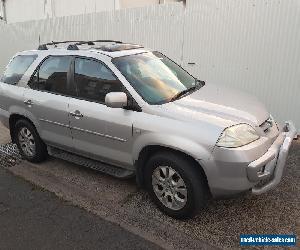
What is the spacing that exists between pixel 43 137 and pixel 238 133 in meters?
2.88

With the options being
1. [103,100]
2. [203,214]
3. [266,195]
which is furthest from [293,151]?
[103,100]

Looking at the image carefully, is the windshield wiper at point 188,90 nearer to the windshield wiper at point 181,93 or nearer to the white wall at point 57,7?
the windshield wiper at point 181,93

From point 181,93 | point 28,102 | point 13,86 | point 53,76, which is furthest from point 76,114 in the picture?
point 13,86

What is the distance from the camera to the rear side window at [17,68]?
5.18m

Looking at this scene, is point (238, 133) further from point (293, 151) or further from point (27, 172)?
point (27, 172)

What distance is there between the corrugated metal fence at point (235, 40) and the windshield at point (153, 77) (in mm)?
2303

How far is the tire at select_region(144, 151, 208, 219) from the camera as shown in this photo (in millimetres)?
3514

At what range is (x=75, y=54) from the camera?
15.0 feet

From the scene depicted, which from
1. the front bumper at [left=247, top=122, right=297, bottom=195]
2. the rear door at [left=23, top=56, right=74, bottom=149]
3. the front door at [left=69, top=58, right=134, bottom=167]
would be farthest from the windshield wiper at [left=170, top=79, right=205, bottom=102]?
the rear door at [left=23, top=56, right=74, bottom=149]

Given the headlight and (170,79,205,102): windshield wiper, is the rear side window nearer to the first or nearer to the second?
(170,79,205,102): windshield wiper

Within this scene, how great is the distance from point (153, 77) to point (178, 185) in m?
1.42

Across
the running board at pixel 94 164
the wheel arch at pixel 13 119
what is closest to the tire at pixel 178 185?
the running board at pixel 94 164

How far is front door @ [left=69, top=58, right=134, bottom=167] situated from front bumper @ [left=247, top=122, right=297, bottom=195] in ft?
4.58

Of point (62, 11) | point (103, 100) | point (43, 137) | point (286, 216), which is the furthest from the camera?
point (62, 11)
